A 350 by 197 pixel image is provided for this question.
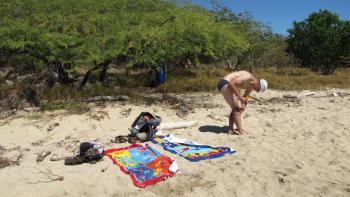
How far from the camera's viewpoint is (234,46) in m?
10.0

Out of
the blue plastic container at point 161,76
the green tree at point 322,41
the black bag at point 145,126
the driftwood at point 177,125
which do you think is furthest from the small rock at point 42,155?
the green tree at point 322,41

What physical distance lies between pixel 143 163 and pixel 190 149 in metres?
0.93

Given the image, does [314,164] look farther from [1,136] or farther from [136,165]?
[1,136]

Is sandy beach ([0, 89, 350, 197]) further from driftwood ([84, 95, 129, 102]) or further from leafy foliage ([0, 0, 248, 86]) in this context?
leafy foliage ([0, 0, 248, 86])

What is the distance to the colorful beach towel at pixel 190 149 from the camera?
5875 mm

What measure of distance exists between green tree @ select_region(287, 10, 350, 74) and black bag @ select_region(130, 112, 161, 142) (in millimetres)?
15314

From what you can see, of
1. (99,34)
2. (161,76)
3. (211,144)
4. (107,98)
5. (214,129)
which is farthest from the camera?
(161,76)

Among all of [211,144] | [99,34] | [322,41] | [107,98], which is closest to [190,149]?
[211,144]

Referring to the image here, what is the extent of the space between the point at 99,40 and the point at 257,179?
5.75 m

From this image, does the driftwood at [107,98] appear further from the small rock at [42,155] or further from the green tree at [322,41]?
the green tree at [322,41]

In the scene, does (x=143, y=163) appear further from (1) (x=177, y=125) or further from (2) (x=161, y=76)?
(2) (x=161, y=76)

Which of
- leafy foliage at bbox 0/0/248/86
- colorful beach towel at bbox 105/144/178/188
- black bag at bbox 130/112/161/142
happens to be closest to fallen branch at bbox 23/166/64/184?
colorful beach towel at bbox 105/144/178/188

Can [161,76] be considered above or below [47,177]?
above

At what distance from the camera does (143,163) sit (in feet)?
18.5
